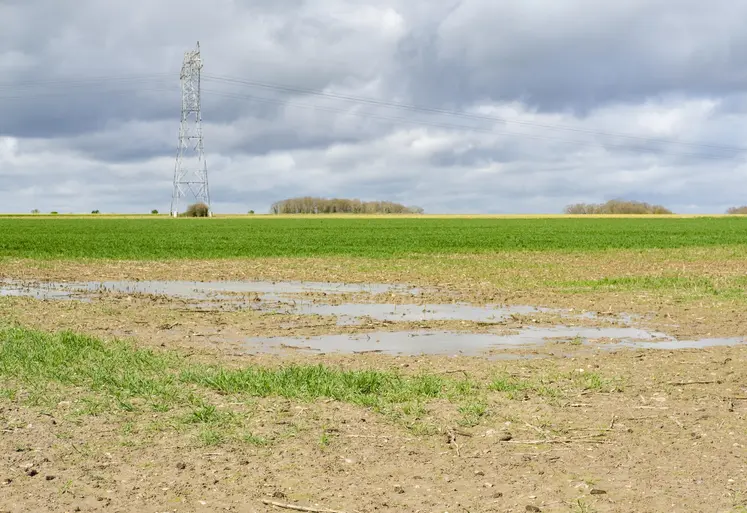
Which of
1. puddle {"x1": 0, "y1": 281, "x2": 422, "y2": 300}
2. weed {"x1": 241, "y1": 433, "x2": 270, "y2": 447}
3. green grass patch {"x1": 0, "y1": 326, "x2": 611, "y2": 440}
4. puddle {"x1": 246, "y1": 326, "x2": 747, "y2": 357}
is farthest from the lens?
puddle {"x1": 0, "y1": 281, "x2": 422, "y2": 300}

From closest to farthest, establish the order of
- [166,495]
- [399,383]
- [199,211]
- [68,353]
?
[166,495] → [399,383] → [68,353] → [199,211]

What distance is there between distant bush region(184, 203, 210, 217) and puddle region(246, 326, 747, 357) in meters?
137

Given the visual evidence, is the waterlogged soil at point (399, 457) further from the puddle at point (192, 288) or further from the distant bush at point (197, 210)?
the distant bush at point (197, 210)

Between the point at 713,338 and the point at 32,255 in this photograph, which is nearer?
the point at 713,338

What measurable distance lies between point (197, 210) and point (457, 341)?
138211mm

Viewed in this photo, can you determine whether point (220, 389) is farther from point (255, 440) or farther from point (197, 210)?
point (197, 210)

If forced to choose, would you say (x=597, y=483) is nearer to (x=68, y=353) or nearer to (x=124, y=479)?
(x=124, y=479)

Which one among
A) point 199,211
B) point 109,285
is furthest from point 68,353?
point 199,211

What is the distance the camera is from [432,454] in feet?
26.1

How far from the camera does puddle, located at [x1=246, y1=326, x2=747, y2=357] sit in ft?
47.5

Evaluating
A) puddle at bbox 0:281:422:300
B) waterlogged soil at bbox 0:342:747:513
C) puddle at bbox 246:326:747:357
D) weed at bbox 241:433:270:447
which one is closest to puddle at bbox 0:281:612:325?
puddle at bbox 0:281:422:300

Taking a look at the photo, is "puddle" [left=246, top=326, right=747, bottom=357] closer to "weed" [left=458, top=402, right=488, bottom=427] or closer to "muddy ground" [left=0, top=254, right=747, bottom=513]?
"muddy ground" [left=0, top=254, right=747, bottom=513]

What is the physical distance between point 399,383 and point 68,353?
522cm

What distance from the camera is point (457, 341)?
1532 centimetres
